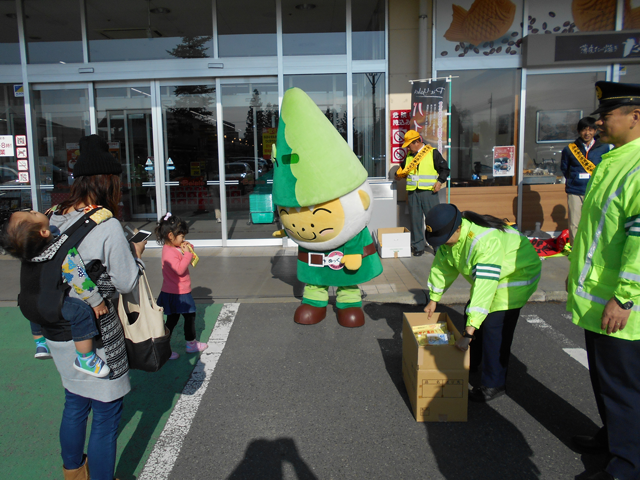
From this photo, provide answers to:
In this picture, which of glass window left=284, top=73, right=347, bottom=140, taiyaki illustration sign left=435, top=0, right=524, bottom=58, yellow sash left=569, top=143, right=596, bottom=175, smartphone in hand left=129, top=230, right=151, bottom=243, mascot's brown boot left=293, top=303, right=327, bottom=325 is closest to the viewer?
smartphone in hand left=129, top=230, right=151, bottom=243

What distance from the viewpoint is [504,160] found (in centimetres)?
873

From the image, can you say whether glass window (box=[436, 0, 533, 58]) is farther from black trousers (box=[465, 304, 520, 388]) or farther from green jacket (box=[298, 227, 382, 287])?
black trousers (box=[465, 304, 520, 388])

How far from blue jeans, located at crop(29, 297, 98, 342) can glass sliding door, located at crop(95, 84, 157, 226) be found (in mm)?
7122

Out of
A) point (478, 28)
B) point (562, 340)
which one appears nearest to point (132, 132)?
point (478, 28)

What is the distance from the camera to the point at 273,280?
21.8 ft

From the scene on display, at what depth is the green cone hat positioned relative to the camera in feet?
14.1

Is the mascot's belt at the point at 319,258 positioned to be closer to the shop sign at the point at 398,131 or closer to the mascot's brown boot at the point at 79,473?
the mascot's brown boot at the point at 79,473

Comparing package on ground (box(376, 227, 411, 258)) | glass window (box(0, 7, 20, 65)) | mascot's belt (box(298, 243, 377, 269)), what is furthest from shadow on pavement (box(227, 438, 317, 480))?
glass window (box(0, 7, 20, 65))

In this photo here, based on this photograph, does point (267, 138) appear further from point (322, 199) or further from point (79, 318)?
point (79, 318)

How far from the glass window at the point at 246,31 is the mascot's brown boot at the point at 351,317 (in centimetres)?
562

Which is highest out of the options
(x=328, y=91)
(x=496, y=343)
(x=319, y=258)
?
(x=328, y=91)

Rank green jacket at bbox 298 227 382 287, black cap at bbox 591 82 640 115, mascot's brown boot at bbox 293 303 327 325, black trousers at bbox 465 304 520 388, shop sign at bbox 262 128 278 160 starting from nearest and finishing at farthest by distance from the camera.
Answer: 1. black cap at bbox 591 82 640 115
2. black trousers at bbox 465 304 520 388
3. green jacket at bbox 298 227 382 287
4. mascot's brown boot at bbox 293 303 327 325
5. shop sign at bbox 262 128 278 160

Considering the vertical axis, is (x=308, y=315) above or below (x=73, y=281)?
below

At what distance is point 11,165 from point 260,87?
4999 mm
